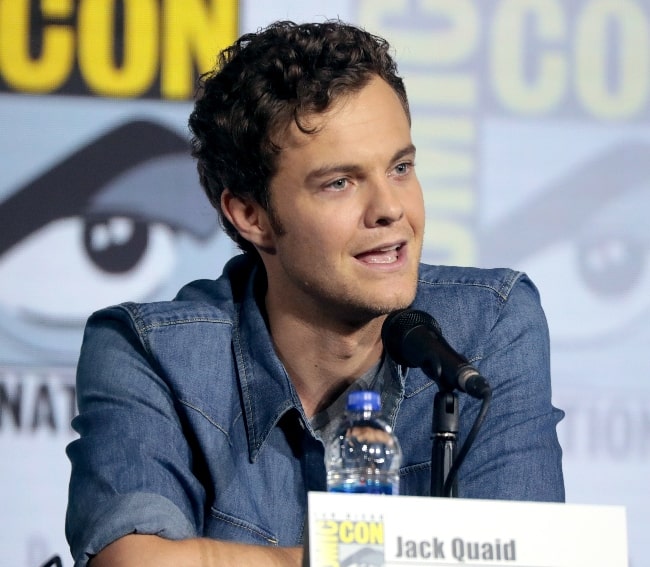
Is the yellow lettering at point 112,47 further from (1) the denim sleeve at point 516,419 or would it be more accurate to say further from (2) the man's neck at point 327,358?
(1) the denim sleeve at point 516,419

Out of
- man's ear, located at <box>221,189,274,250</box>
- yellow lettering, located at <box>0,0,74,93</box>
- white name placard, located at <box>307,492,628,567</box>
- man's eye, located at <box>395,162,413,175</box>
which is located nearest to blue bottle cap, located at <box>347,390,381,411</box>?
white name placard, located at <box>307,492,628,567</box>

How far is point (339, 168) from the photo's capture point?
88.3 inches

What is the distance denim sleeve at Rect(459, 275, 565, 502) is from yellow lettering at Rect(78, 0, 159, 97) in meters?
1.31

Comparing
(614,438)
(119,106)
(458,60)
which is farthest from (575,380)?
(119,106)

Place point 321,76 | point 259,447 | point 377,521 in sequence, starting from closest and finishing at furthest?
point 377,521 → point 259,447 → point 321,76

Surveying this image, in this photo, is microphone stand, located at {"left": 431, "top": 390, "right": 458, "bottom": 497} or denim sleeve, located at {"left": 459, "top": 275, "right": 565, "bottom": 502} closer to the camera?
microphone stand, located at {"left": 431, "top": 390, "right": 458, "bottom": 497}

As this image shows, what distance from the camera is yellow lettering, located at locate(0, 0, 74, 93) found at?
10.2ft

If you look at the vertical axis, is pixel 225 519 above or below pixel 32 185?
below

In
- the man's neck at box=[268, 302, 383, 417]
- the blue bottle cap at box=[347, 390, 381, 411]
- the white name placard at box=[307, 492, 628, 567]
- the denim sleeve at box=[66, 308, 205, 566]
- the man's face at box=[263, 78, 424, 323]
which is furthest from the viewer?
the man's neck at box=[268, 302, 383, 417]

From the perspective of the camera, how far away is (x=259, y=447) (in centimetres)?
218

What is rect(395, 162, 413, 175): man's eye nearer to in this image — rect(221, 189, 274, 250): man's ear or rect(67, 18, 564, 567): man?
rect(67, 18, 564, 567): man

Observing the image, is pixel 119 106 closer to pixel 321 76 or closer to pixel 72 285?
pixel 72 285

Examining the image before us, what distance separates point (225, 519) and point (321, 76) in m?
0.90

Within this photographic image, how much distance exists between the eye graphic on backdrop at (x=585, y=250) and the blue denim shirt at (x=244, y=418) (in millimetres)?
778
